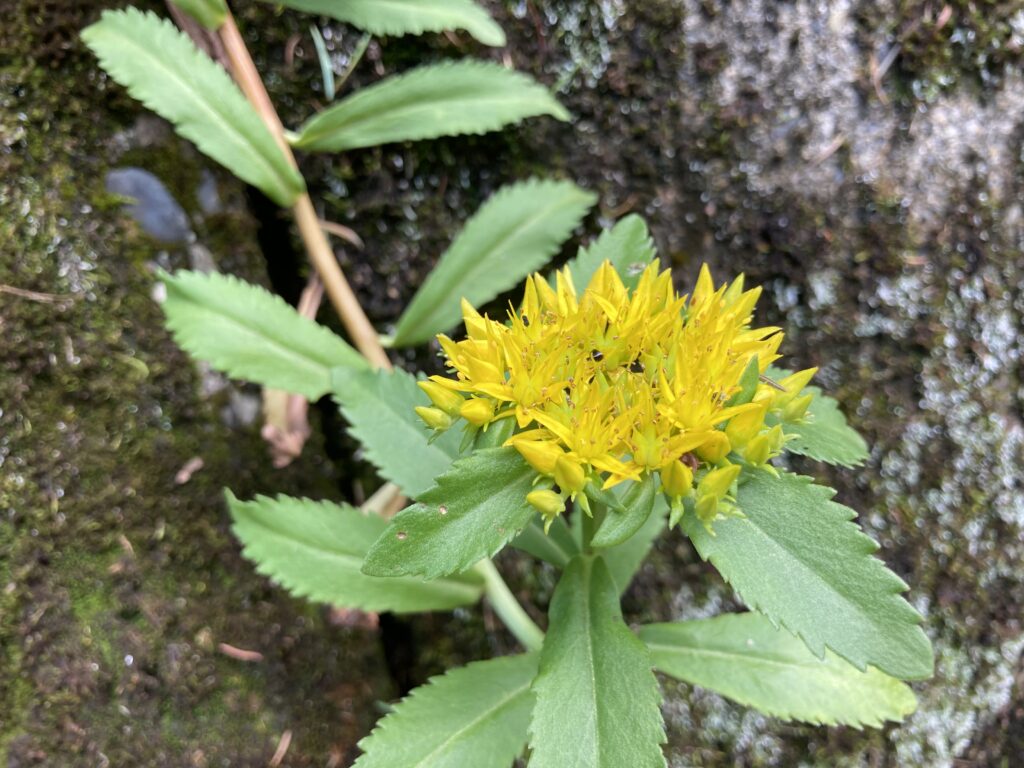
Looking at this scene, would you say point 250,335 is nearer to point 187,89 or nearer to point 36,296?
point 36,296

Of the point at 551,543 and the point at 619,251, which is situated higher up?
the point at 619,251

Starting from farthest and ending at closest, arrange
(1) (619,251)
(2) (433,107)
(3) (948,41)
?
(3) (948,41), (2) (433,107), (1) (619,251)

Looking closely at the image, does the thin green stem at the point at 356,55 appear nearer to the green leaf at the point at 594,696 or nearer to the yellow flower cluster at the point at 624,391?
the yellow flower cluster at the point at 624,391

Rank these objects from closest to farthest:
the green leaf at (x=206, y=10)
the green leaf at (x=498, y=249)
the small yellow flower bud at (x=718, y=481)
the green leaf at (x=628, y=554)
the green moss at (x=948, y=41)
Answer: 1. the small yellow flower bud at (x=718, y=481)
2. the green leaf at (x=628, y=554)
3. the green leaf at (x=206, y=10)
4. the green leaf at (x=498, y=249)
5. the green moss at (x=948, y=41)

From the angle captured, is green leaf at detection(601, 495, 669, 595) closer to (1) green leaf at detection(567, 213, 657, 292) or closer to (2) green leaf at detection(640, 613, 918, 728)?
(2) green leaf at detection(640, 613, 918, 728)

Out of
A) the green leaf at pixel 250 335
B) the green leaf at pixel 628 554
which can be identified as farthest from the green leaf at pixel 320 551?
the green leaf at pixel 628 554

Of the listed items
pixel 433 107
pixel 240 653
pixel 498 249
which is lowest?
pixel 240 653

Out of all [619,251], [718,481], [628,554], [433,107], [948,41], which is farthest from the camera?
A: [948,41]

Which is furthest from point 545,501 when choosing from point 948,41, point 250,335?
point 948,41

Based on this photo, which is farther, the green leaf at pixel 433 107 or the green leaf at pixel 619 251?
the green leaf at pixel 433 107
